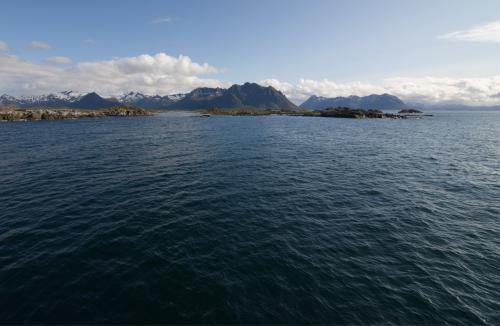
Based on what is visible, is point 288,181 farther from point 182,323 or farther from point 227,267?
point 182,323

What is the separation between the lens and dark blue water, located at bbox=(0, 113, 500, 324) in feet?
50.4

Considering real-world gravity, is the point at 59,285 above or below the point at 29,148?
below

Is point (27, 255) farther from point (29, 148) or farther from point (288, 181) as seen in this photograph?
point (29, 148)

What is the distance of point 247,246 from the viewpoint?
2177cm

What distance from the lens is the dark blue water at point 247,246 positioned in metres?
15.4

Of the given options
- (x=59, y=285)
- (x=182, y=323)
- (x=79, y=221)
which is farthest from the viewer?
(x=79, y=221)

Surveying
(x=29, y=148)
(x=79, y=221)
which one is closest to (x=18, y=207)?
(x=79, y=221)

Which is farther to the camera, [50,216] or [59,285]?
[50,216]

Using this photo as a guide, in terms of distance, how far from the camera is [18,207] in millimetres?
28531

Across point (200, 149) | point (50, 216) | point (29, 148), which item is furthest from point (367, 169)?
point (29, 148)

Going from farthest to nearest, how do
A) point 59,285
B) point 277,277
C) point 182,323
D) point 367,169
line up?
point 367,169 < point 277,277 < point 59,285 < point 182,323

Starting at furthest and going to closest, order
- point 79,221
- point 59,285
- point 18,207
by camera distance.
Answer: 1. point 18,207
2. point 79,221
3. point 59,285

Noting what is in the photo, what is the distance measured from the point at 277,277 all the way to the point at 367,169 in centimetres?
3669

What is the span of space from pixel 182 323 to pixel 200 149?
5493cm
